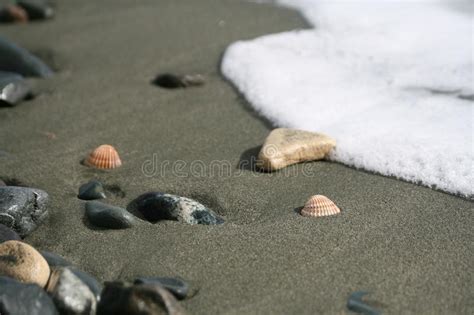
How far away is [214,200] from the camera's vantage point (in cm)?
314

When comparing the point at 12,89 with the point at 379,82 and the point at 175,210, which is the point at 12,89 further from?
the point at 379,82

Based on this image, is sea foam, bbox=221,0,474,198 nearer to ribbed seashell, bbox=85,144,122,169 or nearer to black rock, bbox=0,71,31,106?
ribbed seashell, bbox=85,144,122,169

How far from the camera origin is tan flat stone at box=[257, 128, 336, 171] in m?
3.36

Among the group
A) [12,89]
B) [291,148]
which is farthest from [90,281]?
[12,89]

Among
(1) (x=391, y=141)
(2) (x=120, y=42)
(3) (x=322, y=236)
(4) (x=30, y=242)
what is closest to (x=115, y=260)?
(4) (x=30, y=242)

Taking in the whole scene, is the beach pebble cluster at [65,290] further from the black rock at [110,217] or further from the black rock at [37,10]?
the black rock at [37,10]

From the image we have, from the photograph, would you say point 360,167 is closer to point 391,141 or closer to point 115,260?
point 391,141

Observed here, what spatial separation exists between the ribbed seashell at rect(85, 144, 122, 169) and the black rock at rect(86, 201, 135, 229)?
1.86ft

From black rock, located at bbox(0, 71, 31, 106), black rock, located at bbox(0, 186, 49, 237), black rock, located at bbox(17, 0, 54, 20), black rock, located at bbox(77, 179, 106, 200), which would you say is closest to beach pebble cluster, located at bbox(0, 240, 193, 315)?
black rock, located at bbox(0, 186, 49, 237)

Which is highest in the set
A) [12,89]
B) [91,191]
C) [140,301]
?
[140,301]

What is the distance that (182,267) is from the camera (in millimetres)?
2574

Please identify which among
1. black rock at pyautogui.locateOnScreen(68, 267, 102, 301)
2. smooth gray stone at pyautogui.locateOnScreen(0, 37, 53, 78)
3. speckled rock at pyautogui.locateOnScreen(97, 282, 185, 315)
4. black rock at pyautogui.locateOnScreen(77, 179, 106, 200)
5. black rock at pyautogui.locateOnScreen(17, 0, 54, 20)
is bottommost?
black rock at pyautogui.locateOnScreen(17, 0, 54, 20)

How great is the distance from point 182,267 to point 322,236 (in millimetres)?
618

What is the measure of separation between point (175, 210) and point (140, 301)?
30.5 inches
